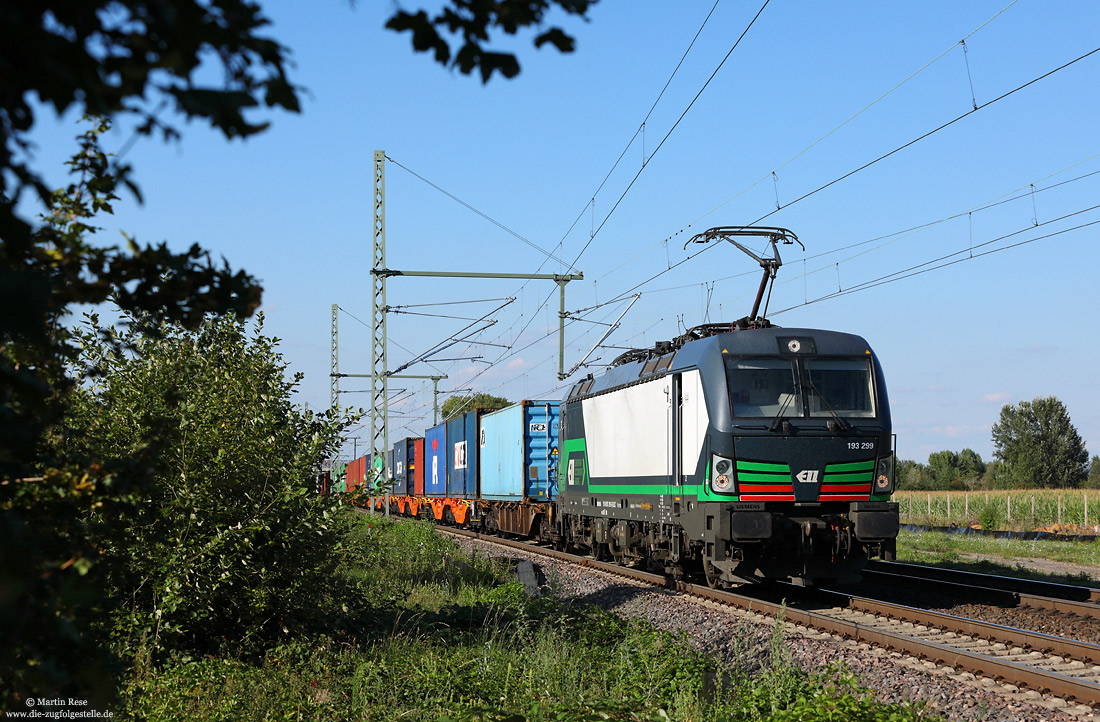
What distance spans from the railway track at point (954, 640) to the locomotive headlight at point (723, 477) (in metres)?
1.54

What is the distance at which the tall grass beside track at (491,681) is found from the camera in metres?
6.28

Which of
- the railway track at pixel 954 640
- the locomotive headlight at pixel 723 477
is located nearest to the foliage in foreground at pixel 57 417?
the railway track at pixel 954 640

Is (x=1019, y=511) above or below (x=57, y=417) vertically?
below

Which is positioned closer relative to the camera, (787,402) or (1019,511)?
(787,402)

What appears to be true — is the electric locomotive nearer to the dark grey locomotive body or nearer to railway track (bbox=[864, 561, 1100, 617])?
the dark grey locomotive body

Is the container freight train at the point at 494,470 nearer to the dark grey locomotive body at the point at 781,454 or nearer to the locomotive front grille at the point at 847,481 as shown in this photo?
the dark grey locomotive body at the point at 781,454

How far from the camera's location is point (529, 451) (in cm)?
2494

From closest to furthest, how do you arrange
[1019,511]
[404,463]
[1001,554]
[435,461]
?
1. [1001,554]
2. [1019,511]
3. [435,461]
4. [404,463]

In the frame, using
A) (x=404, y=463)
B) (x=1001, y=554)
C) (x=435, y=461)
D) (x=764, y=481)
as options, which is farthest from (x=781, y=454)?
(x=404, y=463)

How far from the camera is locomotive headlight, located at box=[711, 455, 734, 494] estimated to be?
11.9 metres

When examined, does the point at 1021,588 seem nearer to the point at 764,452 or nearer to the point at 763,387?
the point at 764,452

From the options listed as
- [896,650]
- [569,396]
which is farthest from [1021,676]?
[569,396]

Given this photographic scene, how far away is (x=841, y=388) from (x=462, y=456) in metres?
21.3

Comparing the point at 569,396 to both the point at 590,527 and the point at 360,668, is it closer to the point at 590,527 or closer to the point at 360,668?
the point at 590,527
